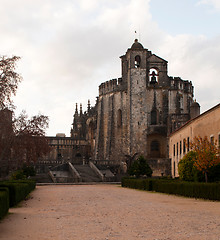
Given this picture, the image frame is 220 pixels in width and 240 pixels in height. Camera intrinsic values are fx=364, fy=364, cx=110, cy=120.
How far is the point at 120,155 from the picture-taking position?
53.6 metres

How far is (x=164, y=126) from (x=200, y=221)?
1711 inches

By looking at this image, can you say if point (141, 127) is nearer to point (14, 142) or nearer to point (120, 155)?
point (120, 155)

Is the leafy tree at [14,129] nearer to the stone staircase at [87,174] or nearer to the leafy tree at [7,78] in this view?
the leafy tree at [7,78]

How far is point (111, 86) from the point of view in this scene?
189ft

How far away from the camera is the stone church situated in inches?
2036

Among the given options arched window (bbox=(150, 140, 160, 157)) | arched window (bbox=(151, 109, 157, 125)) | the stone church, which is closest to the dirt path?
the stone church

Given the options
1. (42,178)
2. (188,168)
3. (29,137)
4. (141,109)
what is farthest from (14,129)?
(141,109)

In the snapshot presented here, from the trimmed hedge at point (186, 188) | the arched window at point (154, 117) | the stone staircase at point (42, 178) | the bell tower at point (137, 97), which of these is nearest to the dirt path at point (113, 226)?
the trimmed hedge at point (186, 188)

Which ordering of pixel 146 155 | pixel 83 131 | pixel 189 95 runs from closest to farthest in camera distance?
pixel 146 155 → pixel 189 95 → pixel 83 131

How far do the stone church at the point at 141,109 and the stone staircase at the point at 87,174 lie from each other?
2630 mm

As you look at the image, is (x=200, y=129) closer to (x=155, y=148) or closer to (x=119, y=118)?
(x=155, y=148)

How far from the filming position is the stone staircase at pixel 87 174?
42681 millimetres

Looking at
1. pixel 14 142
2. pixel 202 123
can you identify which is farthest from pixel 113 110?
pixel 14 142

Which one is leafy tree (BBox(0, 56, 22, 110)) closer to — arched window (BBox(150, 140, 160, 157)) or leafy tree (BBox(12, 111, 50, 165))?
leafy tree (BBox(12, 111, 50, 165))
